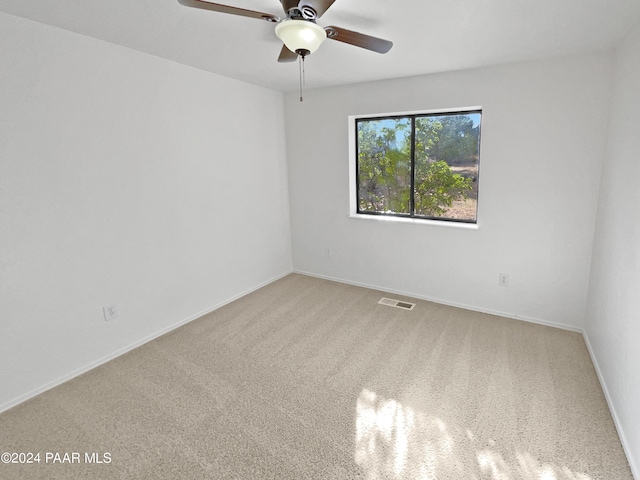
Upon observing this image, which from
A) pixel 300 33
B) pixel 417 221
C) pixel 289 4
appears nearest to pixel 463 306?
pixel 417 221

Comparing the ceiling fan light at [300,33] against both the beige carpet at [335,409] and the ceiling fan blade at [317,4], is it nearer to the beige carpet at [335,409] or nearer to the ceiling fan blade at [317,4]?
the ceiling fan blade at [317,4]

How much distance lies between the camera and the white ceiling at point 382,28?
1.89 meters

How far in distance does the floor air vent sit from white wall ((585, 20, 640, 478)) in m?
1.48

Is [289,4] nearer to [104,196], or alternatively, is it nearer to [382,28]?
[382,28]

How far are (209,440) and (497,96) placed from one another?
133 inches

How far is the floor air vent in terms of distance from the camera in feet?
11.7

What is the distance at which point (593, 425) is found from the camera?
1.93 meters

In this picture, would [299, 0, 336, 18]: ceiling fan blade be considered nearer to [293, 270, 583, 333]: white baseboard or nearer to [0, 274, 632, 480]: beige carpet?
[0, 274, 632, 480]: beige carpet

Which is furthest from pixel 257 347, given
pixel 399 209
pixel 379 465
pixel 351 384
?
pixel 399 209

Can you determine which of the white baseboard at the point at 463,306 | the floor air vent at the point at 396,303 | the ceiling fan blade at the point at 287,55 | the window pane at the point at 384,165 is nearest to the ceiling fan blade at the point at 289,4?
the ceiling fan blade at the point at 287,55

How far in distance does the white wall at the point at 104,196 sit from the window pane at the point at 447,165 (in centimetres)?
190

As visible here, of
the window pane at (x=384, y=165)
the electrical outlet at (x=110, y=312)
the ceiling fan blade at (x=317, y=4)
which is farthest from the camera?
the window pane at (x=384, y=165)

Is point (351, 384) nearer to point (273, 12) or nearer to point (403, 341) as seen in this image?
point (403, 341)

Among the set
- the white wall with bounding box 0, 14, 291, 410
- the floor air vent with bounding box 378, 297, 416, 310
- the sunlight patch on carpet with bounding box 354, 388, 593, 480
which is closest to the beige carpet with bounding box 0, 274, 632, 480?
the sunlight patch on carpet with bounding box 354, 388, 593, 480
